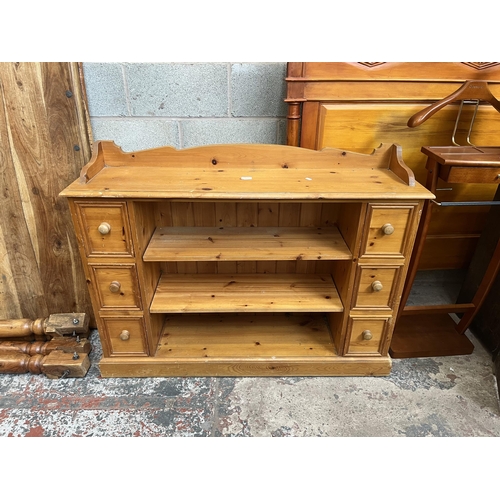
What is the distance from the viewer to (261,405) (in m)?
1.64

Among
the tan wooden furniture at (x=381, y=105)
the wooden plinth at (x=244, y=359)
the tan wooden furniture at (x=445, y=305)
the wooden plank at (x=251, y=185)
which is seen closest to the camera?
the wooden plank at (x=251, y=185)

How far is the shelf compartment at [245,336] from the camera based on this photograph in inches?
70.6

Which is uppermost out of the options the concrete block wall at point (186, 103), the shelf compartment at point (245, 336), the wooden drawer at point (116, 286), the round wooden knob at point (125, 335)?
the concrete block wall at point (186, 103)

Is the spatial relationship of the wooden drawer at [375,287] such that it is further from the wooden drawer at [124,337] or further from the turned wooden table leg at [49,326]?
the turned wooden table leg at [49,326]

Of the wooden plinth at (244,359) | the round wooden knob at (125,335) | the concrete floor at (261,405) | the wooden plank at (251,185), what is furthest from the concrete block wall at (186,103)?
the concrete floor at (261,405)

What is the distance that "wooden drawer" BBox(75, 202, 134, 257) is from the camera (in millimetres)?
1418

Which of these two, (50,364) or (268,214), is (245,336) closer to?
(268,214)

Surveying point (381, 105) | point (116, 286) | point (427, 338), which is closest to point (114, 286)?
point (116, 286)

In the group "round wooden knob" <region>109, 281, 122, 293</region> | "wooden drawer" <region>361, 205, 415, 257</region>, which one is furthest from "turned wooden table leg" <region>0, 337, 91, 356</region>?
"wooden drawer" <region>361, 205, 415, 257</region>

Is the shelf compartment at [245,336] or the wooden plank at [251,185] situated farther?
the shelf compartment at [245,336]

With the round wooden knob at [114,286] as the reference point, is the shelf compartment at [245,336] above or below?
below

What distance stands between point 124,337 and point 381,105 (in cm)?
161

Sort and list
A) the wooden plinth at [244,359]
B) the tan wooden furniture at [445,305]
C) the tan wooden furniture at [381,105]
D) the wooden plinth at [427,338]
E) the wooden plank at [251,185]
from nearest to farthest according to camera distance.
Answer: the wooden plank at [251,185]
the tan wooden furniture at [445,305]
the tan wooden furniture at [381,105]
the wooden plinth at [244,359]
the wooden plinth at [427,338]

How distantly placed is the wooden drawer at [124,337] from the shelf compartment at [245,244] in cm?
35
